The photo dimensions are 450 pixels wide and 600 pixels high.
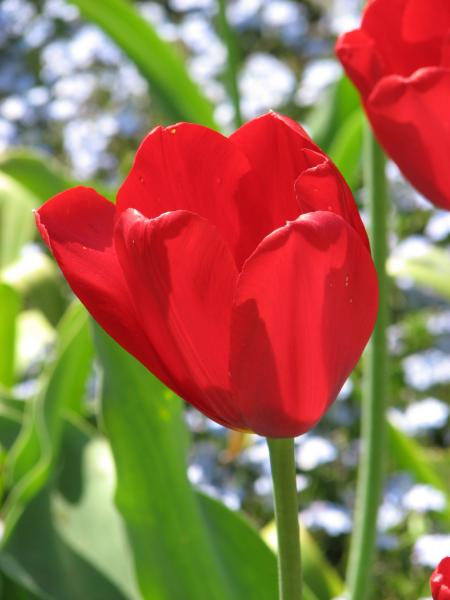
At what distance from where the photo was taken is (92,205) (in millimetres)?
597

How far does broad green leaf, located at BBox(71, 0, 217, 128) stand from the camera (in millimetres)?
1733

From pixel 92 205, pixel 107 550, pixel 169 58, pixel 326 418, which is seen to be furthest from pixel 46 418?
pixel 326 418

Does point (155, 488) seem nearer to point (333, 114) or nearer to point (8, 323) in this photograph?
point (8, 323)

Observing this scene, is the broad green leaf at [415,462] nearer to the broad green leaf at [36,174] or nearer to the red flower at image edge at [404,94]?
the broad green leaf at [36,174]

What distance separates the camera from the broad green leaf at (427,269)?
5.80 feet

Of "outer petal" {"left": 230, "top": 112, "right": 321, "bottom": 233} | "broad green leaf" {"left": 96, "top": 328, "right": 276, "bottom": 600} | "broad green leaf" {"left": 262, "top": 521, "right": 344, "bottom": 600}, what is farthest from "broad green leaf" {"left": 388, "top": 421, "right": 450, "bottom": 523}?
"outer petal" {"left": 230, "top": 112, "right": 321, "bottom": 233}

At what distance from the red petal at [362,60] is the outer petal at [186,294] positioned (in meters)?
0.26

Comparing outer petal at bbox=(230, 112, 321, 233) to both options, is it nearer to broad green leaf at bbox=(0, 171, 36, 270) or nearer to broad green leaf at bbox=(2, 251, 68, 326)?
broad green leaf at bbox=(2, 251, 68, 326)

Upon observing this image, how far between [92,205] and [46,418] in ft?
2.03

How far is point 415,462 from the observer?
1618mm

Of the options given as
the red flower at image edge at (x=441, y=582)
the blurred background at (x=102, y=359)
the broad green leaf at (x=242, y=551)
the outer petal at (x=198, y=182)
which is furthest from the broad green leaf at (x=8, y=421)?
the red flower at image edge at (x=441, y=582)

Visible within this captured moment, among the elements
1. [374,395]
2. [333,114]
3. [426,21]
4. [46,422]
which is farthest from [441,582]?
[333,114]

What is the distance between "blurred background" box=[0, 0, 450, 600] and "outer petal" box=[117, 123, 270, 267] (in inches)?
18.1

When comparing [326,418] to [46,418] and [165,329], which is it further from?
[165,329]
